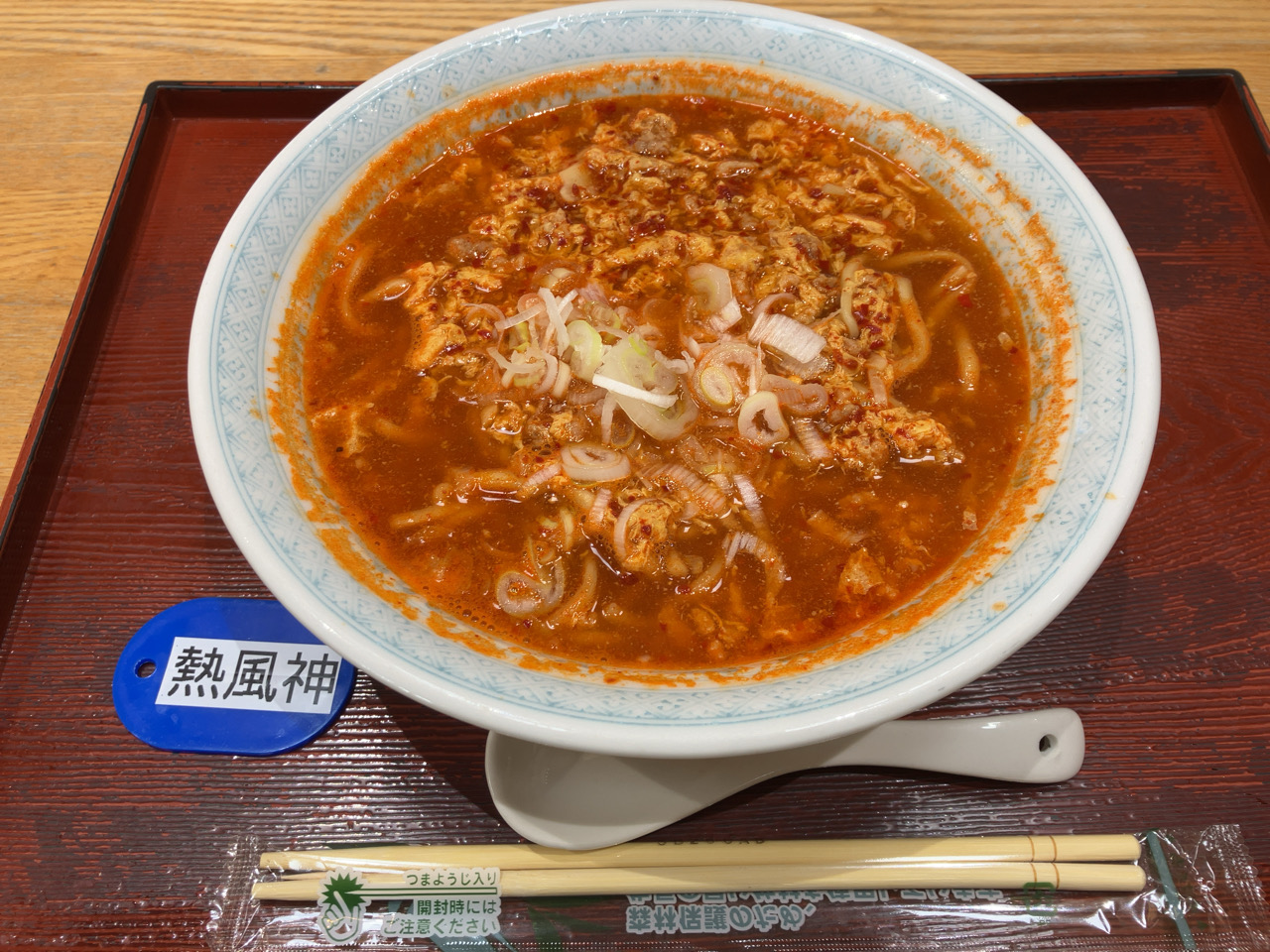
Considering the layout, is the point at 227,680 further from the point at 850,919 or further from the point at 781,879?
the point at 850,919

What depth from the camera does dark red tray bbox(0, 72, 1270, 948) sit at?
191 cm

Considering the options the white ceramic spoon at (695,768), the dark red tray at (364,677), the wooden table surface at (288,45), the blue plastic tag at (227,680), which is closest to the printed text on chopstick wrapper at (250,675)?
the blue plastic tag at (227,680)

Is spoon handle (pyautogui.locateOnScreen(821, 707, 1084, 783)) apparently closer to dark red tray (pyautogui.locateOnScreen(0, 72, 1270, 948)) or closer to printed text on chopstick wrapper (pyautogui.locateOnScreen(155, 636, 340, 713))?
dark red tray (pyautogui.locateOnScreen(0, 72, 1270, 948))

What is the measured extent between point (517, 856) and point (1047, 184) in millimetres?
2333

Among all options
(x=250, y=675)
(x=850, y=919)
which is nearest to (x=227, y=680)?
(x=250, y=675)

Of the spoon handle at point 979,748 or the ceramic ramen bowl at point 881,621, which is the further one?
the spoon handle at point 979,748

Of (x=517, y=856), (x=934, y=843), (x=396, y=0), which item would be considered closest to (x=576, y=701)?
(x=517, y=856)

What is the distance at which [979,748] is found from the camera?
1.88 metres

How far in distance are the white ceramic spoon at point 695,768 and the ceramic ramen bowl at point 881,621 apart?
12.2 inches

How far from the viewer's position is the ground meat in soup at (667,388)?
1.94m

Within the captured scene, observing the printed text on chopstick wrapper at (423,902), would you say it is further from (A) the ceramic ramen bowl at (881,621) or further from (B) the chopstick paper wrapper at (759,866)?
(A) the ceramic ramen bowl at (881,621)

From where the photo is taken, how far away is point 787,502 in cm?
205

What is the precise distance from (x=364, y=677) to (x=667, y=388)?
1.19 meters

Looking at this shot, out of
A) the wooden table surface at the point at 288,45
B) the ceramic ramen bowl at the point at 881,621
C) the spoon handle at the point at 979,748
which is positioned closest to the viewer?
the ceramic ramen bowl at the point at 881,621
